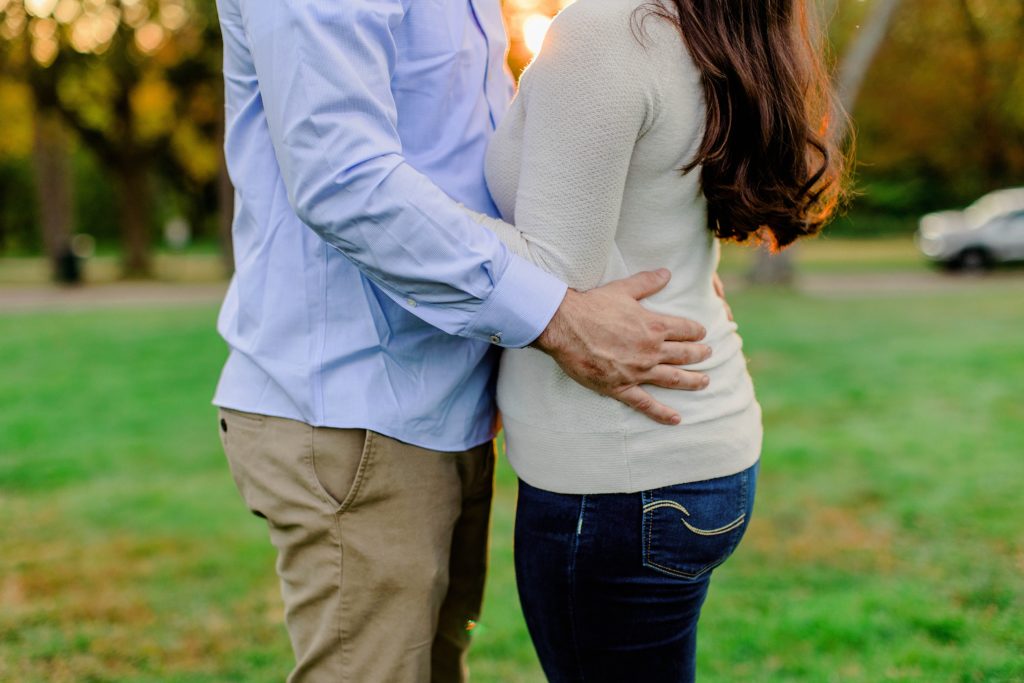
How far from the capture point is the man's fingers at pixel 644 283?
58.2 inches

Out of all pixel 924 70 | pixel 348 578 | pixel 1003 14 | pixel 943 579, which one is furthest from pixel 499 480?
pixel 924 70

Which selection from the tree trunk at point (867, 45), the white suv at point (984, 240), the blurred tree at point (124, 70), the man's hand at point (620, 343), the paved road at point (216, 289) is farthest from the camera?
the white suv at point (984, 240)

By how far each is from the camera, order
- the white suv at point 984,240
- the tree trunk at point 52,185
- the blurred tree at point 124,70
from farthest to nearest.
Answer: the tree trunk at point 52,185 < the white suv at point 984,240 < the blurred tree at point 124,70

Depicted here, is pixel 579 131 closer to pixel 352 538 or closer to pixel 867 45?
pixel 352 538

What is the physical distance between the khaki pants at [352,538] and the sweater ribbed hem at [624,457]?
20 cm

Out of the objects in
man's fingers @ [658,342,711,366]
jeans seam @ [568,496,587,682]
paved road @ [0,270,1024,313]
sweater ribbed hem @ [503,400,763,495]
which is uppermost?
man's fingers @ [658,342,711,366]

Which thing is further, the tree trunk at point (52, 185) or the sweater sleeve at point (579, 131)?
the tree trunk at point (52, 185)

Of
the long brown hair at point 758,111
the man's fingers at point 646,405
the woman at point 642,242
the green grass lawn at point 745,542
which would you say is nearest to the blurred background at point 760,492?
the green grass lawn at point 745,542

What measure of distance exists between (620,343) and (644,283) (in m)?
0.11

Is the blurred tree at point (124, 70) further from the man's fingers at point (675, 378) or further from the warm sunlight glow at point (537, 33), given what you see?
the man's fingers at point (675, 378)

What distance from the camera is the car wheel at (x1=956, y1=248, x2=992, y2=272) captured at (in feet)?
71.0

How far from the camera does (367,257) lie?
4.59ft

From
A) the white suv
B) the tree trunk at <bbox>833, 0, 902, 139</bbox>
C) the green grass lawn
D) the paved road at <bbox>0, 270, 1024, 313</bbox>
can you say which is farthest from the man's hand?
the white suv

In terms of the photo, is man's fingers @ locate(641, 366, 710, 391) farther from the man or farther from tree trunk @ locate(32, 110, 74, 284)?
tree trunk @ locate(32, 110, 74, 284)
